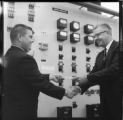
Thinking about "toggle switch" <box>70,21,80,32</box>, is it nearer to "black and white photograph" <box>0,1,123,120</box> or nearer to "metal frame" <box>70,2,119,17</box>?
"black and white photograph" <box>0,1,123,120</box>

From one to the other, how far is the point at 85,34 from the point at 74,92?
2.49 ft

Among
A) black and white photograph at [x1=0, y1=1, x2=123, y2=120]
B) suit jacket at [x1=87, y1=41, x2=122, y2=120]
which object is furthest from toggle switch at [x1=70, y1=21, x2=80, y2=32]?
suit jacket at [x1=87, y1=41, x2=122, y2=120]

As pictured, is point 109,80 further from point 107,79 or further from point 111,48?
point 111,48

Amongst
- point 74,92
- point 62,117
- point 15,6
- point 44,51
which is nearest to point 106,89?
point 74,92

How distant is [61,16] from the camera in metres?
3.26

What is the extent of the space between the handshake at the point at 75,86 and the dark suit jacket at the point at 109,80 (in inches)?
3.9

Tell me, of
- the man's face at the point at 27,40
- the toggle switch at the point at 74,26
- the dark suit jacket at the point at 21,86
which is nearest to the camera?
the dark suit jacket at the point at 21,86

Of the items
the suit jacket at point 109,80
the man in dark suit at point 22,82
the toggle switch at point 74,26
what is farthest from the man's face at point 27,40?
the suit jacket at point 109,80

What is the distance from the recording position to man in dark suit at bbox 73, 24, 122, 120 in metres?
3.26

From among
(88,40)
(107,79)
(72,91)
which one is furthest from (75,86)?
(88,40)

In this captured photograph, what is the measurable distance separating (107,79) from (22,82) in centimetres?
108

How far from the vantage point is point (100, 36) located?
3.41m

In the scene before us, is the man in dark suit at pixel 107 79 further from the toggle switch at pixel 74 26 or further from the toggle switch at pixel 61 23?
the toggle switch at pixel 61 23

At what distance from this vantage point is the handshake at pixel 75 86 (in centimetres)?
315
